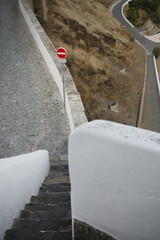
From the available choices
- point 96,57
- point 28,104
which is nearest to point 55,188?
point 28,104

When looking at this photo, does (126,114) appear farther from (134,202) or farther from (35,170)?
(134,202)

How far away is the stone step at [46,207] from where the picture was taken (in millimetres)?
3962

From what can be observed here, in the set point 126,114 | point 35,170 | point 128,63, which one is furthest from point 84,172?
point 128,63

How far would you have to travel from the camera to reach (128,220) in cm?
266

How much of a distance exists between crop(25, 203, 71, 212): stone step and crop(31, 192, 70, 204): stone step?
8.7 inches

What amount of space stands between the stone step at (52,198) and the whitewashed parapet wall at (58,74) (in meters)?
1.86

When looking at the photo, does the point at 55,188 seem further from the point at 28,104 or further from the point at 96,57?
the point at 96,57

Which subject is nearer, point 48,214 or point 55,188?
point 48,214

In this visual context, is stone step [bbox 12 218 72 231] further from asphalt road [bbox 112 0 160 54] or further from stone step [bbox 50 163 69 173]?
asphalt road [bbox 112 0 160 54]

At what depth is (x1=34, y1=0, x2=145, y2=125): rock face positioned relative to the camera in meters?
18.4

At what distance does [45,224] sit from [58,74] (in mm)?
4947

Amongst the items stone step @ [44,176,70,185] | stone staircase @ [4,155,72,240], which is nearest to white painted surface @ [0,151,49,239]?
stone staircase @ [4,155,72,240]

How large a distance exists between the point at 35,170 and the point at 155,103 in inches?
765

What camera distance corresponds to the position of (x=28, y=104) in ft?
26.0
